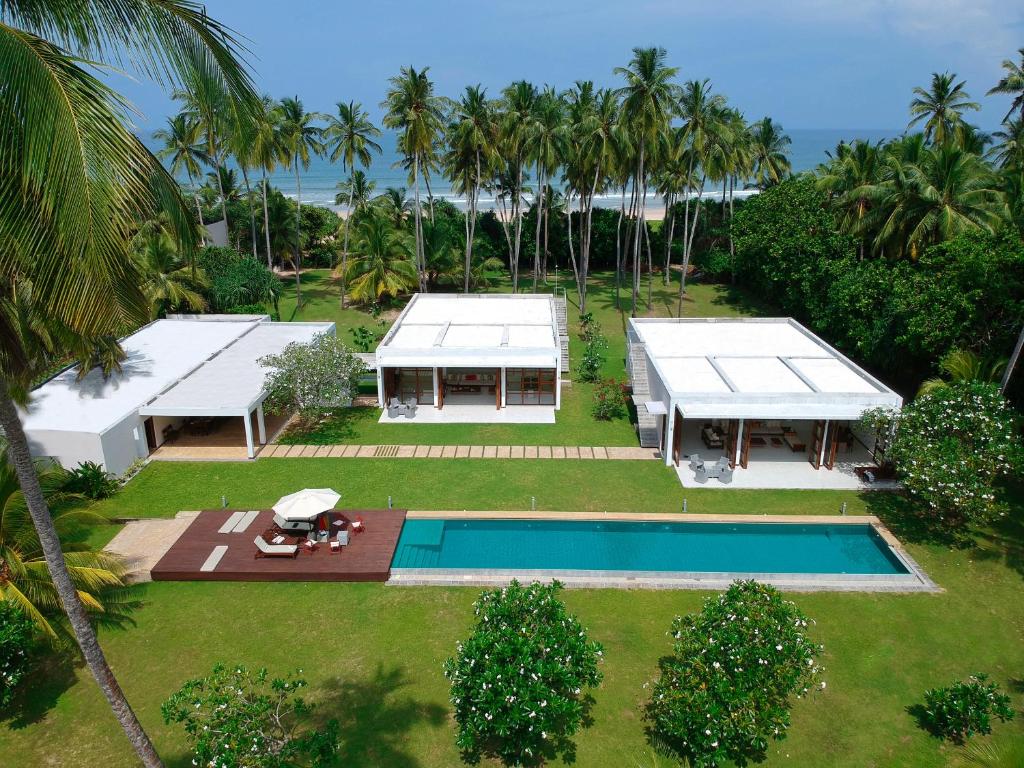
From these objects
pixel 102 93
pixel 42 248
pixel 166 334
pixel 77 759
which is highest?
pixel 102 93

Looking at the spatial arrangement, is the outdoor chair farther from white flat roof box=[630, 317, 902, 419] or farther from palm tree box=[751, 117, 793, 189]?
palm tree box=[751, 117, 793, 189]

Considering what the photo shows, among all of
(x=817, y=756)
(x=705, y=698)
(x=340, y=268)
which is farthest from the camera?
(x=340, y=268)

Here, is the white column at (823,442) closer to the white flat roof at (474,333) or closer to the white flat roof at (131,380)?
the white flat roof at (474,333)

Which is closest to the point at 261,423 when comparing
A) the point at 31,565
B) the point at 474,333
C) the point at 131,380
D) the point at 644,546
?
the point at 131,380

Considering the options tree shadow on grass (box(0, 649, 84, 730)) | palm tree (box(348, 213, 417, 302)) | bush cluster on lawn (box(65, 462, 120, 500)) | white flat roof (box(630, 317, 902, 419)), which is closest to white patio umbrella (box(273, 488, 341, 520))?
tree shadow on grass (box(0, 649, 84, 730))

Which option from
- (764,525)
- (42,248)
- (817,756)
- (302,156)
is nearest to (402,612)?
(817,756)

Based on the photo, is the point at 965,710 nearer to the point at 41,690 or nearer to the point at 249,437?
the point at 41,690

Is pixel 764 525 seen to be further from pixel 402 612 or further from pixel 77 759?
pixel 77 759
